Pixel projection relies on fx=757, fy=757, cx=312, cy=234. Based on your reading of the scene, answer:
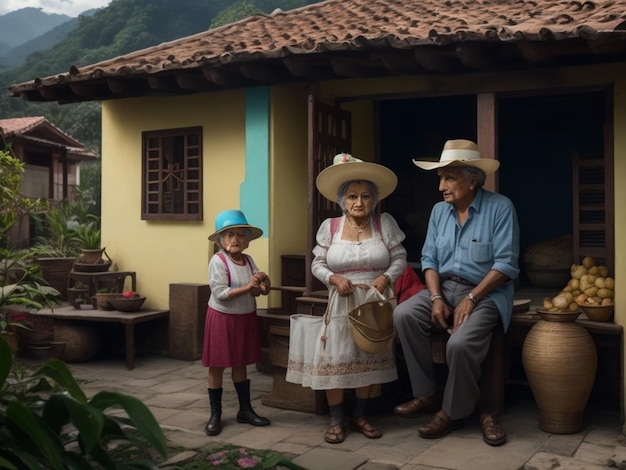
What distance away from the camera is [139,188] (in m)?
8.85

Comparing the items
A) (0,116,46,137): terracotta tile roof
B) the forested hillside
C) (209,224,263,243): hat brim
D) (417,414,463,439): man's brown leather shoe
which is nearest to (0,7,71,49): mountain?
the forested hillside

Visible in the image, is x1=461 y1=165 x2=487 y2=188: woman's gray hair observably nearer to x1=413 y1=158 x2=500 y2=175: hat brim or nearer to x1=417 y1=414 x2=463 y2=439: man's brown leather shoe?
x1=413 y1=158 x2=500 y2=175: hat brim

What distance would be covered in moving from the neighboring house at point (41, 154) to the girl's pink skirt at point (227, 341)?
14.5 meters

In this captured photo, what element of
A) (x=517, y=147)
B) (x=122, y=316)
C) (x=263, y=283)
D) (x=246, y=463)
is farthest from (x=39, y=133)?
(x=246, y=463)

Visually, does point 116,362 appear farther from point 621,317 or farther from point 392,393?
point 621,317

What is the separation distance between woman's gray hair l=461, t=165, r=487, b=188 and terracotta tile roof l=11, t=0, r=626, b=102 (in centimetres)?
92

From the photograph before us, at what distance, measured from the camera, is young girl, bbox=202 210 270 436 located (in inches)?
217

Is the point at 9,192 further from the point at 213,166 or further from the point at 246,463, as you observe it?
the point at 213,166

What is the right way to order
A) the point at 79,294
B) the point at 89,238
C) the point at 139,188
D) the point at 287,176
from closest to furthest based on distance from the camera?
1. the point at 287,176
2. the point at 79,294
3. the point at 139,188
4. the point at 89,238

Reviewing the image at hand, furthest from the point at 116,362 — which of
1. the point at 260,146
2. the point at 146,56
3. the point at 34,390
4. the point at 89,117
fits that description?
the point at 89,117

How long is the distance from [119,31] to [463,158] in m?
40.0

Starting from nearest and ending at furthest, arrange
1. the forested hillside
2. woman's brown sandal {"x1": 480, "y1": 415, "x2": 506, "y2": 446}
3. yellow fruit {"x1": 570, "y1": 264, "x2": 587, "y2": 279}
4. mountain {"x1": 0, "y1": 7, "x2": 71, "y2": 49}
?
woman's brown sandal {"x1": 480, "y1": 415, "x2": 506, "y2": 446}
yellow fruit {"x1": 570, "y1": 264, "x2": 587, "y2": 279}
the forested hillside
mountain {"x1": 0, "y1": 7, "x2": 71, "y2": 49}

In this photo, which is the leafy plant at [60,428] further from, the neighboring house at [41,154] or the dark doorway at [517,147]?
the neighboring house at [41,154]

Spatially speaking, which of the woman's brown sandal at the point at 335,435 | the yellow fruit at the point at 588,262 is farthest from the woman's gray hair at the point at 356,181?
the yellow fruit at the point at 588,262
